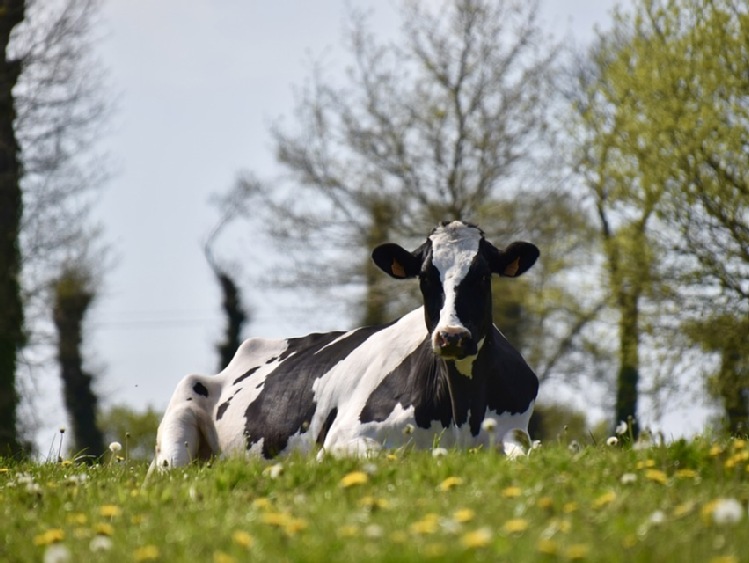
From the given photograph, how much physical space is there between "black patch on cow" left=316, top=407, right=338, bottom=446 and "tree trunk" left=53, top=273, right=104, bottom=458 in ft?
67.3

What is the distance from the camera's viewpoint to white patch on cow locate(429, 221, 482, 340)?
830cm

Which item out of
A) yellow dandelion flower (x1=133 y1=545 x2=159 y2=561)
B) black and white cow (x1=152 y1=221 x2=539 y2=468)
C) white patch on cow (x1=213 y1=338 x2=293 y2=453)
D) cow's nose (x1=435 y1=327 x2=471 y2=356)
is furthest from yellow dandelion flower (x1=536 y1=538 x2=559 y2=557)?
white patch on cow (x1=213 y1=338 x2=293 y2=453)

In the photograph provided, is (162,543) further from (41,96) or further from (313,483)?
(41,96)

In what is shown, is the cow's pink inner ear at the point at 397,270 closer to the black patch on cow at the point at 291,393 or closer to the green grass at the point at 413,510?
the black patch on cow at the point at 291,393

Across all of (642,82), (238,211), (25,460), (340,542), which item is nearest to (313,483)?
(340,542)

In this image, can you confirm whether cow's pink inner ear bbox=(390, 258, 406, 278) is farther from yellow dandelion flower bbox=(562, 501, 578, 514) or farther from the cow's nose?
yellow dandelion flower bbox=(562, 501, 578, 514)

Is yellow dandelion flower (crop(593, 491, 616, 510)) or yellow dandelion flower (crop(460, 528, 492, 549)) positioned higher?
yellow dandelion flower (crop(460, 528, 492, 549))

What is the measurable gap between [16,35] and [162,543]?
19738 millimetres

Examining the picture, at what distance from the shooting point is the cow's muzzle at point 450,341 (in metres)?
7.94

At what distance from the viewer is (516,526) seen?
4.52 metres

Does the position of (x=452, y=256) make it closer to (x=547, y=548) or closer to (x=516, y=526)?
(x=516, y=526)

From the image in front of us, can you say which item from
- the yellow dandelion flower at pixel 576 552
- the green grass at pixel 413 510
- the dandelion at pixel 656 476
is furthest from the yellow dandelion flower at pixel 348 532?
the dandelion at pixel 656 476

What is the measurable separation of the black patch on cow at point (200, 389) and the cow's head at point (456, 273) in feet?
9.65

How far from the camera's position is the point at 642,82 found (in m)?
21.6
